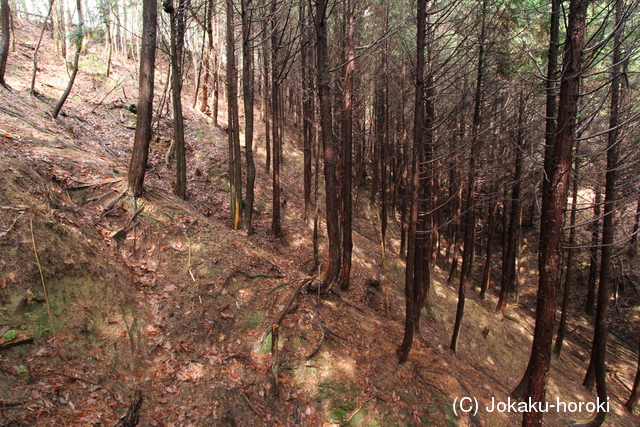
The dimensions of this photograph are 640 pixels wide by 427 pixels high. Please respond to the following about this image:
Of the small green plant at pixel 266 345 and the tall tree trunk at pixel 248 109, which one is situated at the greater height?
the tall tree trunk at pixel 248 109

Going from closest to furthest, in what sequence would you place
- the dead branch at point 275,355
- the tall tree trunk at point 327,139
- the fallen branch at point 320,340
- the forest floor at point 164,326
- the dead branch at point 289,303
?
the forest floor at point 164,326
the dead branch at point 275,355
the fallen branch at point 320,340
the dead branch at point 289,303
the tall tree trunk at point 327,139

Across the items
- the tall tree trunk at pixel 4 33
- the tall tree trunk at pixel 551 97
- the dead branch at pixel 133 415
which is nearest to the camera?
the dead branch at pixel 133 415

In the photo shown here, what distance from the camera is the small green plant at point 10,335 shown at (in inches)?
157

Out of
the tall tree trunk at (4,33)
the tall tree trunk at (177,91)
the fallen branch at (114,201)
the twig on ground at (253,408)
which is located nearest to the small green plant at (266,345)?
the twig on ground at (253,408)

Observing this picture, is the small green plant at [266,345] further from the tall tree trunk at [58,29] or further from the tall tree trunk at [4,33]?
the tall tree trunk at [58,29]

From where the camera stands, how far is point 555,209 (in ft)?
16.9

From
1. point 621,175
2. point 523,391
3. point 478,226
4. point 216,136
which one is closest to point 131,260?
point 523,391

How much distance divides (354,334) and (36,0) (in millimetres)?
38215

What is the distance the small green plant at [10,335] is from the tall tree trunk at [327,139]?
576 centimetres

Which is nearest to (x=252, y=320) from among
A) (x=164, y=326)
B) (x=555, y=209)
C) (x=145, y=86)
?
(x=164, y=326)

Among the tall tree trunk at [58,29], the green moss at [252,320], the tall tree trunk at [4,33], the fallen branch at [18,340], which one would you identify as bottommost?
the green moss at [252,320]

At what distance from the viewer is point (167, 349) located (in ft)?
18.4

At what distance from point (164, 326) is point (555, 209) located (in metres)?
7.12

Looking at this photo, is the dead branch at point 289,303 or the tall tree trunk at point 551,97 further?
the dead branch at point 289,303
